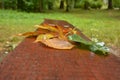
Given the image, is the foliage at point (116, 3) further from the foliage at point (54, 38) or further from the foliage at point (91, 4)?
the foliage at point (54, 38)

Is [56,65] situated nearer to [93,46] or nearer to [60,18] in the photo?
[93,46]

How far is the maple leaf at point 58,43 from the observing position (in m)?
2.56

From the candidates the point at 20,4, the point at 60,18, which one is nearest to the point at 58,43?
the point at 60,18

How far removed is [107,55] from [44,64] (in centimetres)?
61

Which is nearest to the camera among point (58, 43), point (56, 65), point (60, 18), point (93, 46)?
point (56, 65)

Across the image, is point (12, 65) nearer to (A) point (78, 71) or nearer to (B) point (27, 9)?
(A) point (78, 71)

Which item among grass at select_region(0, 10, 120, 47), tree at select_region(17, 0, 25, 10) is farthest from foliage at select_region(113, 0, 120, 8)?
grass at select_region(0, 10, 120, 47)

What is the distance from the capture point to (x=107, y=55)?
2.38 meters

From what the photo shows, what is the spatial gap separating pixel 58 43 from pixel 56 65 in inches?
30.1

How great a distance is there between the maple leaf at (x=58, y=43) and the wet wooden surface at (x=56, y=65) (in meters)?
0.09

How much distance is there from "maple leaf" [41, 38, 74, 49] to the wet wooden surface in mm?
90

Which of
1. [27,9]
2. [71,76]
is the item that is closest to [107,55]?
[71,76]

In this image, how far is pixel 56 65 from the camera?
1914 mm

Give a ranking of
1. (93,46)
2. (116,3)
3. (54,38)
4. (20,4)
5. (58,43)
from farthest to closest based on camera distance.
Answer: (116,3) → (20,4) → (54,38) → (58,43) → (93,46)
